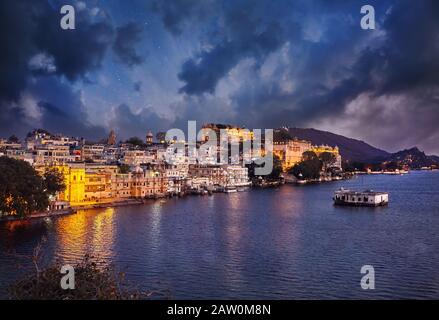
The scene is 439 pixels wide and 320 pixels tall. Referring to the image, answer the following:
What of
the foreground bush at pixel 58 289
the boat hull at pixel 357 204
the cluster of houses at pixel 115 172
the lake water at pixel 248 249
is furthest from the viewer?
the boat hull at pixel 357 204

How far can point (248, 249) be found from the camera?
12.5m

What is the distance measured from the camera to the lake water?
9.10 metres

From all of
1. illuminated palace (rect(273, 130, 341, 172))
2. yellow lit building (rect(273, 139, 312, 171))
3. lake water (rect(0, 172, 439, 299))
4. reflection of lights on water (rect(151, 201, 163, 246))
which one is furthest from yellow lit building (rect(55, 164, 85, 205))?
yellow lit building (rect(273, 139, 312, 171))

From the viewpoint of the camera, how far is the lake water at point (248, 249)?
29.9 ft

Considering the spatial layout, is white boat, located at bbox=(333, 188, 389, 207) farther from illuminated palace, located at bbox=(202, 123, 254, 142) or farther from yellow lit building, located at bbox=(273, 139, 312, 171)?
illuminated palace, located at bbox=(202, 123, 254, 142)

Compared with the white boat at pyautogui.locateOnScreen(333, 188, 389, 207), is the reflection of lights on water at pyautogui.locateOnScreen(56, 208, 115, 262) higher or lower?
lower

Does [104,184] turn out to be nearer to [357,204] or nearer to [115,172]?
[115,172]

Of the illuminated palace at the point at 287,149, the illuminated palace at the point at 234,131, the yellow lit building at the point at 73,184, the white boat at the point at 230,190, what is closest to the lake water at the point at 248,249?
the yellow lit building at the point at 73,184

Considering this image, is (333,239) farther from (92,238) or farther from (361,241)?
(92,238)

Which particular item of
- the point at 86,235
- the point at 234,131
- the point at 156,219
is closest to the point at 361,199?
the point at 156,219

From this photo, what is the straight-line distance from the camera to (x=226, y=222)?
1772 cm

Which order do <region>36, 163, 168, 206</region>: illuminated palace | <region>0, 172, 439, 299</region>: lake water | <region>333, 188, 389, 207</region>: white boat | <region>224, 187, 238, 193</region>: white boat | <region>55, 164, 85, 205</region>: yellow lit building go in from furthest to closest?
<region>224, 187, 238, 193</region>: white boat → <region>333, 188, 389, 207</region>: white boat → <region>36, 163, 168, 206</region>: illuminated palace → <region>55, 164, 85, 205</region>: yellow lit building → <region>0, 172, 439, 299</region>: lake water

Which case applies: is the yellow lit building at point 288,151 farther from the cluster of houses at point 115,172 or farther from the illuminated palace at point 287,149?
the cluster of houses at point 115,172
